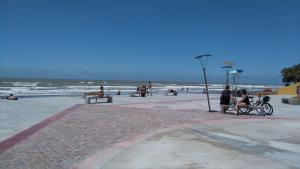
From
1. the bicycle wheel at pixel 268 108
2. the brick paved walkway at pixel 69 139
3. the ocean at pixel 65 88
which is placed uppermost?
the ocean at pixel 65 88

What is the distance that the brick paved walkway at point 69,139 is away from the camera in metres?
6.47

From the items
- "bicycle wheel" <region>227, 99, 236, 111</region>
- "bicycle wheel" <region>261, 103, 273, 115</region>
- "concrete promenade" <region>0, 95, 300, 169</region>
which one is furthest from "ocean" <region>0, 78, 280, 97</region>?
"concrete promenade" <region>0, 95, 300, 169</region>

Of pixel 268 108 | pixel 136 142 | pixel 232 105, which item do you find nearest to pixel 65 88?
pixel 232 105

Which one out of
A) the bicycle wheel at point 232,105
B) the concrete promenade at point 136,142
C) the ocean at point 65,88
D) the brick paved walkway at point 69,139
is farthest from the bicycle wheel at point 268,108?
the ocean at point 65,88

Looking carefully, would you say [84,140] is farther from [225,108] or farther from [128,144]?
[225,108]

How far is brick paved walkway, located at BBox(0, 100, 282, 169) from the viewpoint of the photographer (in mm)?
6469

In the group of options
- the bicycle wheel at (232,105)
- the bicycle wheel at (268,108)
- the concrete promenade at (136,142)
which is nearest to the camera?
the concrete promenade at (136,142)

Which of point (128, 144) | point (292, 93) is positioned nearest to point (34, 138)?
point (128, 144)

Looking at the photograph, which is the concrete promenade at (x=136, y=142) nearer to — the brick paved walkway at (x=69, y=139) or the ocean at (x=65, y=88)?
the brick paved walkway at (x=69, y=139)

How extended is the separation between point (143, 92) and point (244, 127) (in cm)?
1945

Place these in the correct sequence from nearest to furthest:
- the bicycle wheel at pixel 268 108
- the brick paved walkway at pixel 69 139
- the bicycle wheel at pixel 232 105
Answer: the brick paved walkway at pixel 69 139 → the bicycle wheel at pixel 268 108 → the bicycle wheel at pixel 232 105

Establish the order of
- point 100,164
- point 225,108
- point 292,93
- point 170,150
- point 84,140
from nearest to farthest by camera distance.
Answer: point 100,164, point 170,150, point 84,140, point 225,108, point 292,93

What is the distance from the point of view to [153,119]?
1259cm

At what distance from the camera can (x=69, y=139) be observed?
8.55m
